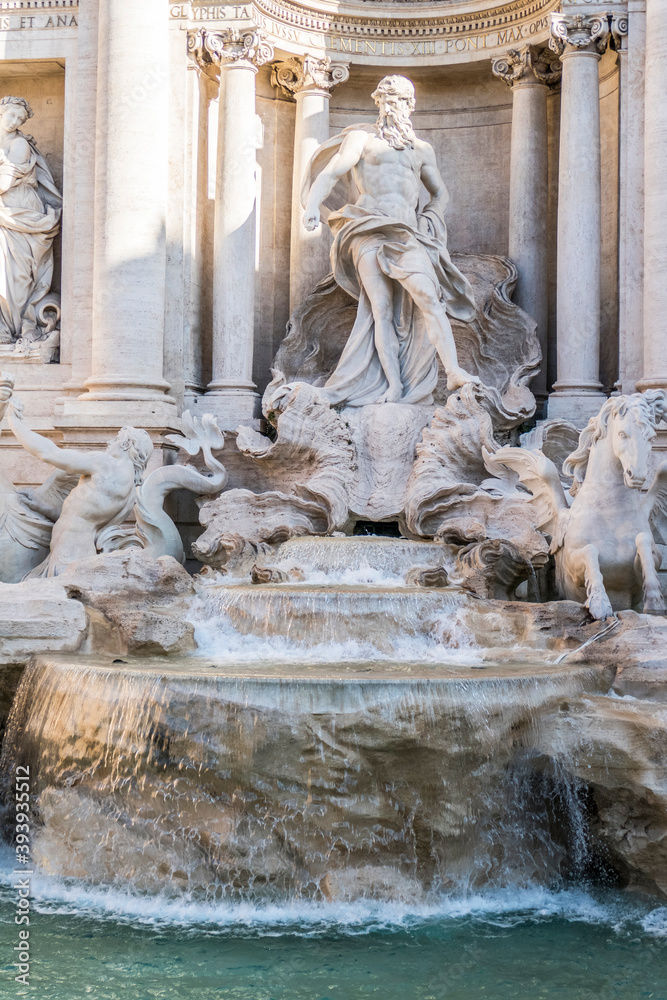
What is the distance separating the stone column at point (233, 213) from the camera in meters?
11.6

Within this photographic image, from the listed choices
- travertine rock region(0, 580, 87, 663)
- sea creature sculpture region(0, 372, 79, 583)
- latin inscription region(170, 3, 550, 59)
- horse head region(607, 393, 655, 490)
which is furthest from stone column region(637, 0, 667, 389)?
travertine rock region(0, 580, 87, 663)

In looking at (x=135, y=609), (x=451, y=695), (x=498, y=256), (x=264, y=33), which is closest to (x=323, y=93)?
(x=264, y=33)

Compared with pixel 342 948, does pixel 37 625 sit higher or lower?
higher

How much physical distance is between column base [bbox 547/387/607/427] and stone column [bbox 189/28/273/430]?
277 centimetres

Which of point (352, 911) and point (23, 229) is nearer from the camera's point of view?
point (352, 911)

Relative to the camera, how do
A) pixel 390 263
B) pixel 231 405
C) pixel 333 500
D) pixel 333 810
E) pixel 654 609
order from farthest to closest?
pixel 231 405 → pixel 390 263 → pixel 333 500 → pixel 654 609 → pixel 333 810

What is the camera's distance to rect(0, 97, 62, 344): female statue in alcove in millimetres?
11992

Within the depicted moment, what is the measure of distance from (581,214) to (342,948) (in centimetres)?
769

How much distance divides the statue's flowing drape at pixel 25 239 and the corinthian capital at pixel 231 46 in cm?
195

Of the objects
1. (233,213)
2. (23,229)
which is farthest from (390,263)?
(23,229)

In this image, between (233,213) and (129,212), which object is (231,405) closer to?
(233,213)

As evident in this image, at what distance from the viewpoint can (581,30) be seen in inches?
443

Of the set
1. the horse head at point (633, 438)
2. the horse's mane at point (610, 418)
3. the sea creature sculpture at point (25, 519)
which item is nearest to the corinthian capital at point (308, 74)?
the sea creature sculpture at point (25, 519)

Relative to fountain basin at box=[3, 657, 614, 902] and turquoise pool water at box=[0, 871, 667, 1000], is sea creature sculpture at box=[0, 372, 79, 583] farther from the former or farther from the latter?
turquoise pool water at box=[0, 871, 667, 1000]
